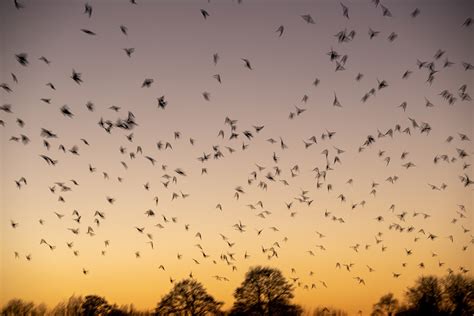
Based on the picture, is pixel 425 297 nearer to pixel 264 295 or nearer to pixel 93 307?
pixel 264 295

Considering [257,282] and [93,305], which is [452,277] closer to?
[257,282]

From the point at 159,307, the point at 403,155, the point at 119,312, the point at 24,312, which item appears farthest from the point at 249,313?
the point at 403,155

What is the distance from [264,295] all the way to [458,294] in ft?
51.3

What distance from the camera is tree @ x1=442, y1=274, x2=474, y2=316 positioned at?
153 ft

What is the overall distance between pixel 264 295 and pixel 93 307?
13.7 m

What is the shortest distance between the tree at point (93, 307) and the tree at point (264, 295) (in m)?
10.1

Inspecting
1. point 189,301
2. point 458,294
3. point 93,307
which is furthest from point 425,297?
point 93,307

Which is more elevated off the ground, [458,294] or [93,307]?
[93,307]

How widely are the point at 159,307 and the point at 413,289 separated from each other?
68.7 ft

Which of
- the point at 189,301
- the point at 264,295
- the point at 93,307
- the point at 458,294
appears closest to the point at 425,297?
the point at 458,294

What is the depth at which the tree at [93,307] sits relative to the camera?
46.9m

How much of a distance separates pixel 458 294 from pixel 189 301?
2171cm

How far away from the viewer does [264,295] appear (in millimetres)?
49344

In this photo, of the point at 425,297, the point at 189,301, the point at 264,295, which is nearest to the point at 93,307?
the point at 189,301
